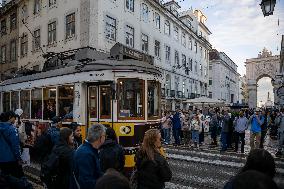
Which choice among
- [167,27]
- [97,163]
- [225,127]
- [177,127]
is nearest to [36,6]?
[167,27]

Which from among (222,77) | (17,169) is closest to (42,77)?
(17,169)

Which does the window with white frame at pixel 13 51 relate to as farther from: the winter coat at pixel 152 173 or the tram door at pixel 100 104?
the winter coat at pixel 152 173

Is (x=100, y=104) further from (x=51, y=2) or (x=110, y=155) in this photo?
(x=51, y=2)

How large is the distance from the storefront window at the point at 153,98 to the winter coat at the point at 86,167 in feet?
17.8

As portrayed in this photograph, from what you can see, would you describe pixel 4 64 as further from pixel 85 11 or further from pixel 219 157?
pixel 219 157

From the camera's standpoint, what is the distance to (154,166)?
4.04 metres

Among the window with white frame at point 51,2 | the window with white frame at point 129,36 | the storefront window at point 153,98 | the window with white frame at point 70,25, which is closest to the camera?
the storefront window at point 153,98

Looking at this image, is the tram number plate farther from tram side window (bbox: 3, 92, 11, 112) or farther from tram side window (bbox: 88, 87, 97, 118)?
tram side window (bbox: 3, 92, 11, 112)

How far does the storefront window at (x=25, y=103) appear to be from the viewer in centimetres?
1164

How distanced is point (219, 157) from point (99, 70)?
6.08 meters

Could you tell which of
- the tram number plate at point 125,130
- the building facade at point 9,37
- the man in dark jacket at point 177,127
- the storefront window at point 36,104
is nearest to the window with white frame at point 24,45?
the building facade at point 9,37

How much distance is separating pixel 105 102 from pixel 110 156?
16.3 feet

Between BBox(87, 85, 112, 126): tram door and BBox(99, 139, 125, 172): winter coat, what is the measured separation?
153 inches

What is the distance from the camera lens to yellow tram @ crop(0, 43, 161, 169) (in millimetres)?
8508
